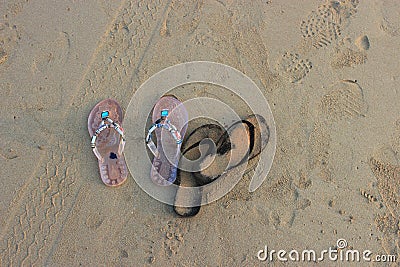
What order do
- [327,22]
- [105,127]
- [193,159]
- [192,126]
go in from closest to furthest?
[105,127]
[193,159]
[192,126]
[327,22]

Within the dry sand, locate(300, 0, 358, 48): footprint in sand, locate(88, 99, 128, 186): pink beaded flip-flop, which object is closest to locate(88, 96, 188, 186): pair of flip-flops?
locate(88, 99, 128, 186): pink beaded flip-flop

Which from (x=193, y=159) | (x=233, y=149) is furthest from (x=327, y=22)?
(x=193, y=159)

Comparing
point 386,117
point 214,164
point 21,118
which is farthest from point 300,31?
point 21,118

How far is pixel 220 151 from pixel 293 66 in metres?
1.21

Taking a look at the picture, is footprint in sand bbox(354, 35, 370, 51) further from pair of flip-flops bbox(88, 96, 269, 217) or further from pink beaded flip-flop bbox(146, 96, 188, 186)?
pink beaded flip-flop bbox(146, 96, 188, 186)

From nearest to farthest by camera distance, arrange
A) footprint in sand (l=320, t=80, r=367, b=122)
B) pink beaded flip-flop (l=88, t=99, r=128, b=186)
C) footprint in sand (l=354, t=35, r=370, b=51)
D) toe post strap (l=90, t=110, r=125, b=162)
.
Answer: toe post strap (l=90, t=110, r=125, b=162) → pink beaded flip-flop (l=88, t=99, r=128, b=186) → footprint in sand (l=320, t=80, r=367, b=122) → footprint in sand (l=354, t=35, r=370, b=51)

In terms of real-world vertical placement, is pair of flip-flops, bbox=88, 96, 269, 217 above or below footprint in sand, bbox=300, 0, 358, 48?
below

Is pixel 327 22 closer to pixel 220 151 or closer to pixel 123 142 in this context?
pixel 220 151

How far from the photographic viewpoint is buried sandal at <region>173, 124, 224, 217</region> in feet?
Answer: 11.2

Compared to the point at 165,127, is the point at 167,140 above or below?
below

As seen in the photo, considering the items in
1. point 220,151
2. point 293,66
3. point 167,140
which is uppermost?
point 293,66

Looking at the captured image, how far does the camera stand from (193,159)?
3516 mm

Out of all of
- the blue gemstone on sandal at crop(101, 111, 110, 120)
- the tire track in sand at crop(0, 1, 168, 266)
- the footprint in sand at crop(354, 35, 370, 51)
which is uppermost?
the footprint in sand at crop(354, 35, 370, 51)

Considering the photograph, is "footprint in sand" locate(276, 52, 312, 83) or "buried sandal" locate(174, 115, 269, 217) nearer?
"buried sandal" locate(174, 115, 269, 217)
